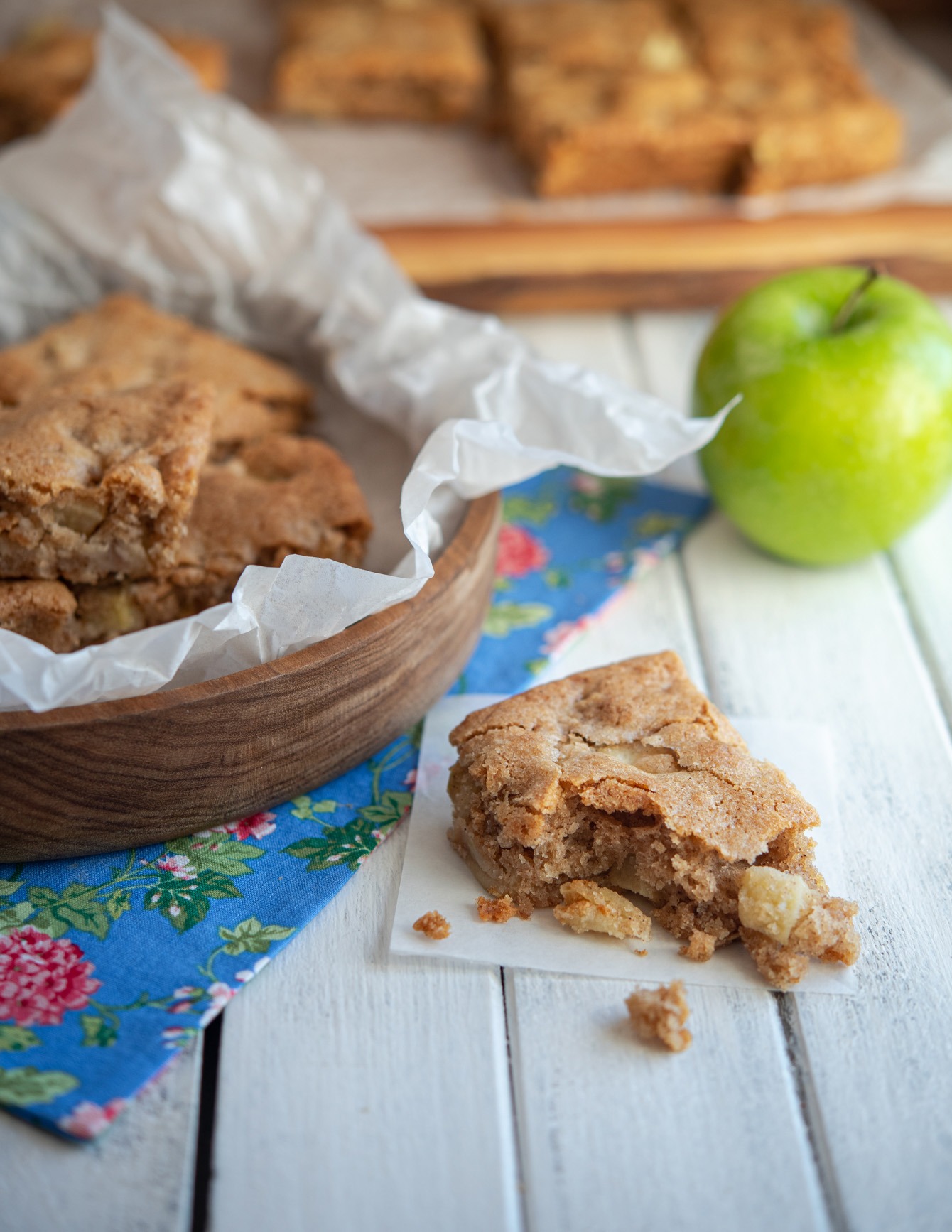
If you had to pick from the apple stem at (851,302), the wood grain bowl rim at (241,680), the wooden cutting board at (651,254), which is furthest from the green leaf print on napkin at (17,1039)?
the wooden cutting board at (651,254)

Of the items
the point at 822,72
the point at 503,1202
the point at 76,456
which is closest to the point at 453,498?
the point at 76,456

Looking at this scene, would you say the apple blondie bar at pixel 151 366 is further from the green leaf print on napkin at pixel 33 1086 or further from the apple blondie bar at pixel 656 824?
the green leaf print on napkin at pixel 33 1086

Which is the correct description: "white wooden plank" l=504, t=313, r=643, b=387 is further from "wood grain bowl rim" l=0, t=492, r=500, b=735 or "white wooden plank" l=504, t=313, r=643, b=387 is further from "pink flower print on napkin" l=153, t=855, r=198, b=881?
"pink flower print on napkin" l=153, t=855, r=198, b=881

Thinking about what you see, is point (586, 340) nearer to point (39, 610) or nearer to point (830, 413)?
point (830, 413)

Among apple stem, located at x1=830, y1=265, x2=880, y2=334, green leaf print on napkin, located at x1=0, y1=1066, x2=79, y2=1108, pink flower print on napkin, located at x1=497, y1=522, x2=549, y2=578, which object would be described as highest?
apple stem, located at x1=830, y1=265, x2=880, y2=334

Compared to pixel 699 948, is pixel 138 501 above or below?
above

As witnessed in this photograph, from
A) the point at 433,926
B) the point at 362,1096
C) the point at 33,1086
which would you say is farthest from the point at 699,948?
the point at 33,1086

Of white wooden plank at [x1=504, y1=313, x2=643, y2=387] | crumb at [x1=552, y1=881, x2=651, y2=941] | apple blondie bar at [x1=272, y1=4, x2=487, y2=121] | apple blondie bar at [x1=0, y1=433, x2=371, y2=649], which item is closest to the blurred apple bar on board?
apple blondie bar at [x1=272, y1=4, x2=487, y2=121]
